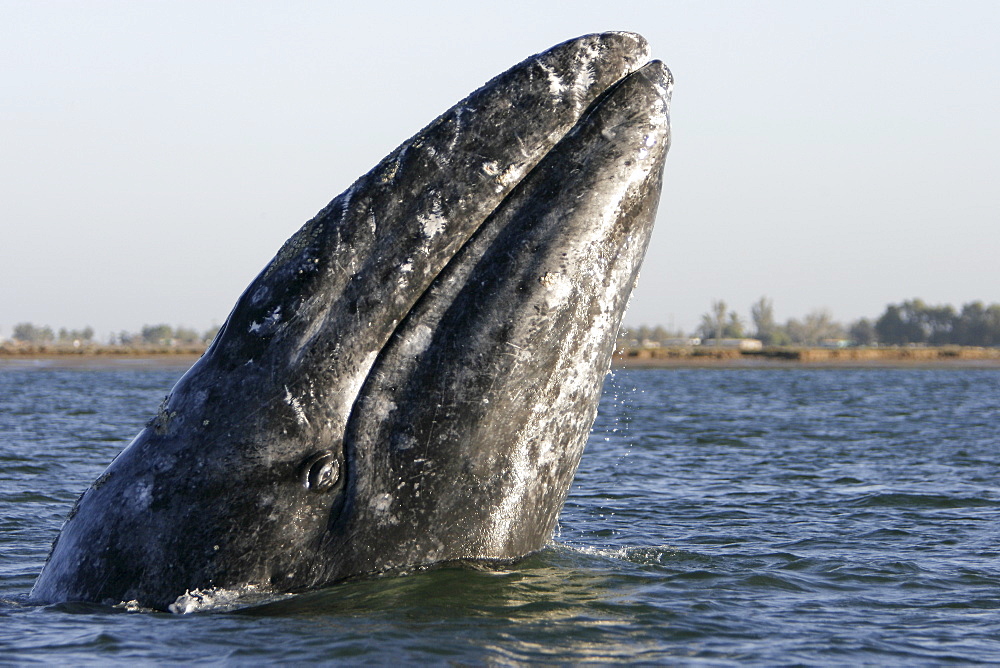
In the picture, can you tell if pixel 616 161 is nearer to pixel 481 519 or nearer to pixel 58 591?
pixel 481 519

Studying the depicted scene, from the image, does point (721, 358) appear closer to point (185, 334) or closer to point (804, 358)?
point (804, 358)

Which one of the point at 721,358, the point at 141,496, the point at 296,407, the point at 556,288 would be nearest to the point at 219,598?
the point at 141,496

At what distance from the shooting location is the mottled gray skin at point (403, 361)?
16.7 ft

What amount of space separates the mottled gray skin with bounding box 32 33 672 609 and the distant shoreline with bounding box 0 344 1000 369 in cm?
8119

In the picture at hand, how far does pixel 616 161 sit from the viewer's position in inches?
210

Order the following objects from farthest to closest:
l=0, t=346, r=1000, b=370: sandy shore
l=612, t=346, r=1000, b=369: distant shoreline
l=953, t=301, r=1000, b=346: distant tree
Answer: l=953, t=301, r=1000, b=346: distant tree < l=612, t=346, r=1000, b=369: distant shoreline < l=0, t=346, r=1000, b=370: sandy shore

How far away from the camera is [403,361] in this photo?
5.18 meters

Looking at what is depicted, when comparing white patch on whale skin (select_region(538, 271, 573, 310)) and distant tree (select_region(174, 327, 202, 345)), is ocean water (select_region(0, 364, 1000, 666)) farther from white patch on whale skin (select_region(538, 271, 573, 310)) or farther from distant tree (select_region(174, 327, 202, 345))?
distant tree (select_region(174, 327, 202, 345))

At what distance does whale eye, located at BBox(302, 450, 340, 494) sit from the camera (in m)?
5.09

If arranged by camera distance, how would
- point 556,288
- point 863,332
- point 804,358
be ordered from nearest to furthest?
1. point 556,288
2. point 804,358
3. point 863,332

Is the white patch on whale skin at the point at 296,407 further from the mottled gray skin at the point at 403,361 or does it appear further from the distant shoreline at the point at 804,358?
the distant shoreline at the point at 804,358

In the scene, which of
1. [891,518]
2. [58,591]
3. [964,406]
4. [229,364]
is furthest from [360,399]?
[964,406]

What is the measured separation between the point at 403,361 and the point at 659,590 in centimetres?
239

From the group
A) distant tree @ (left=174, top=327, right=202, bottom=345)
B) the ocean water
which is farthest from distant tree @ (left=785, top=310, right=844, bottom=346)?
the ocean water
